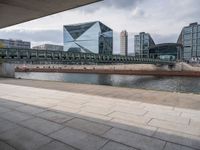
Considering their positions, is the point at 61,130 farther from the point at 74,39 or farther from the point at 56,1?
the point at 74,39

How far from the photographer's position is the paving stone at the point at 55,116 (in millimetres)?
4691

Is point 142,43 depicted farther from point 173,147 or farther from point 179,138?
point 173,147

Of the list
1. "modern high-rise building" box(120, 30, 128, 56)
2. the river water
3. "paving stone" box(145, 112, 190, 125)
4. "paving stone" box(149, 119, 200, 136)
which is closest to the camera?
"paving stone" box(149, 119, 200, 136)

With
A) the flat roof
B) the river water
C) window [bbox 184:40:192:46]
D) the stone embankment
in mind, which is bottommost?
the river water

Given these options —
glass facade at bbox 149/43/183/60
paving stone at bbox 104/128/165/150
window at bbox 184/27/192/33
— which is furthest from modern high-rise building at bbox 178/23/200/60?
paving stone at bbox 104/128/165/150

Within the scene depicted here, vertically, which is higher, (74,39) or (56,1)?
(74,39)

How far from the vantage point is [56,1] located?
11.7 ft

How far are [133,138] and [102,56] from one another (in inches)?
1507

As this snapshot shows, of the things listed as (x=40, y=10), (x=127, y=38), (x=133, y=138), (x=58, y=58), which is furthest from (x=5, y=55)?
(x=127, y=38)

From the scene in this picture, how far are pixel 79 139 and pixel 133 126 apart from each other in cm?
145

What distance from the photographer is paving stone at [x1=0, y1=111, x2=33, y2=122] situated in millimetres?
4789

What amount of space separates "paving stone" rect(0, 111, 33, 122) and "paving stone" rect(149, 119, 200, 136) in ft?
11.8

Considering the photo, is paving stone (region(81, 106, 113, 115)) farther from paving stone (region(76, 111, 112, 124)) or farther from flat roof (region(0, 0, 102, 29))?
flat roof (region(0, 0, 102, 29))

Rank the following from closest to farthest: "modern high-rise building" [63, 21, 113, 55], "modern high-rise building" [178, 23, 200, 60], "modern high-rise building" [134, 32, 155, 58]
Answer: "modern high-rise building" [63, 21, 113, 55] < "modern high-rise building" [178, 23, 200, 60] < "modern high-rise building" [134, 32, 155, 58]
